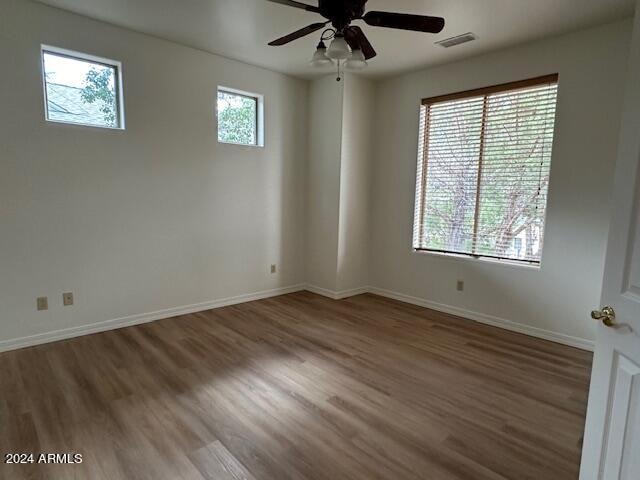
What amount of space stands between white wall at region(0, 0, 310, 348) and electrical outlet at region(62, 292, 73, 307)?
35mm

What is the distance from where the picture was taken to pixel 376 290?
4.82m

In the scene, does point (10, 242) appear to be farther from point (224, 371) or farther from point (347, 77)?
point (347, 77)

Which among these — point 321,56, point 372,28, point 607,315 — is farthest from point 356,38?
point 607,315

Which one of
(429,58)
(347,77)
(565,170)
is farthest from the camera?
(347,77)

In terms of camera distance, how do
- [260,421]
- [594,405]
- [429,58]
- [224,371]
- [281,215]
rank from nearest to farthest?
[594,405]
[260,421]
[224,371]
[429,58]
[281,215]

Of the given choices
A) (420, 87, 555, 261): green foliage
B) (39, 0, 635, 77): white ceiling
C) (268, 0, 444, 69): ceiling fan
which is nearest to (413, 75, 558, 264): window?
(420, 87, 555, 261): green foliage

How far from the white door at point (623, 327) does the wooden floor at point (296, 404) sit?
61 cm

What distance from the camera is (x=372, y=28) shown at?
3.08 metres

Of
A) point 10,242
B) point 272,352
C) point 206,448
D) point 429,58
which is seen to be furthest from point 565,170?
point 10,242

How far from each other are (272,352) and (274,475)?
1.34 m

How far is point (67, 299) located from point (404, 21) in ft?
11.0

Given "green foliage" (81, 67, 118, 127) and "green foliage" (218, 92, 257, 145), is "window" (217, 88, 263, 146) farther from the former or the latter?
"green foliage" (81, 67, 118, 127)

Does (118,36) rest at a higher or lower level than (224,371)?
higher

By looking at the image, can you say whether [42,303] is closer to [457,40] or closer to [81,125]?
[81,125]
